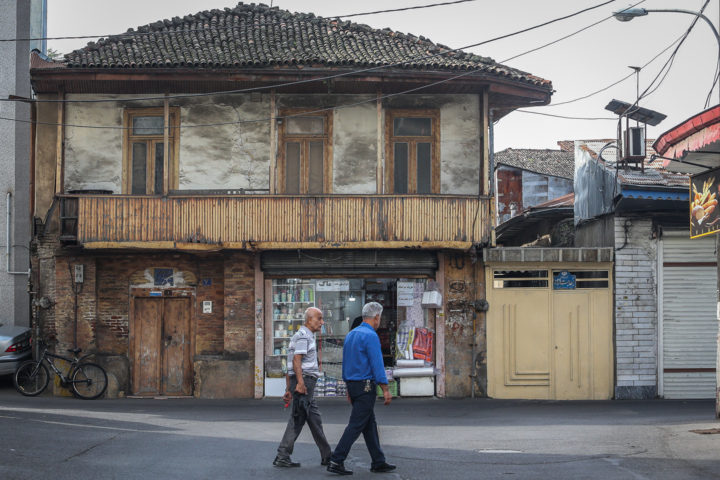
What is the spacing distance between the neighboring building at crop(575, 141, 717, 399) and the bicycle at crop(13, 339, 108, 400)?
10801 millimetres

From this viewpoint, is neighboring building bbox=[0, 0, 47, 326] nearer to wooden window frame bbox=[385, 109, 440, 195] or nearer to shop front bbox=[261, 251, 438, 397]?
shop front bbox=[261, 251, 438, 397]

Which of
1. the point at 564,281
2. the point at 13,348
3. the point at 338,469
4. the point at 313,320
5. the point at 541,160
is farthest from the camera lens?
the point at 541,160

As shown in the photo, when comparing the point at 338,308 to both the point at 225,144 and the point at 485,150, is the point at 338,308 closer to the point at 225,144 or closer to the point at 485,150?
the point at 225,144

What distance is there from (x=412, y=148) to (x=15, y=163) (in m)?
→ 11.7

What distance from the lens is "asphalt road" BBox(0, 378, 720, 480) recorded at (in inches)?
306

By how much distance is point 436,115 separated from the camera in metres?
16.4

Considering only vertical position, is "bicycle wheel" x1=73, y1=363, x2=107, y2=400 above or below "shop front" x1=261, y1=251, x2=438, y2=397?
below

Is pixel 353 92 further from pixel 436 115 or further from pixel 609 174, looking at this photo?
pixel 609 174

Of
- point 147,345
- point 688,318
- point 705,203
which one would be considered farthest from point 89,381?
point 688,318

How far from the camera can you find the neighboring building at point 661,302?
15.4 meters

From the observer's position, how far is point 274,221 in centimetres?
1510

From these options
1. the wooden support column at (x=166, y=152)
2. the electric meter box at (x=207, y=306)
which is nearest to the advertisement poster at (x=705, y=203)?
the electric meter box at (x=207, y=306)

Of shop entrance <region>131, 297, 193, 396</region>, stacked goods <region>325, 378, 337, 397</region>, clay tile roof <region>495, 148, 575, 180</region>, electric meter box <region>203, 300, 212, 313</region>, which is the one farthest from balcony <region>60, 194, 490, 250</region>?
clay tile roof <region>495, 148, 575, 180</region>

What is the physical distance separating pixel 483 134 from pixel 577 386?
571 cm
